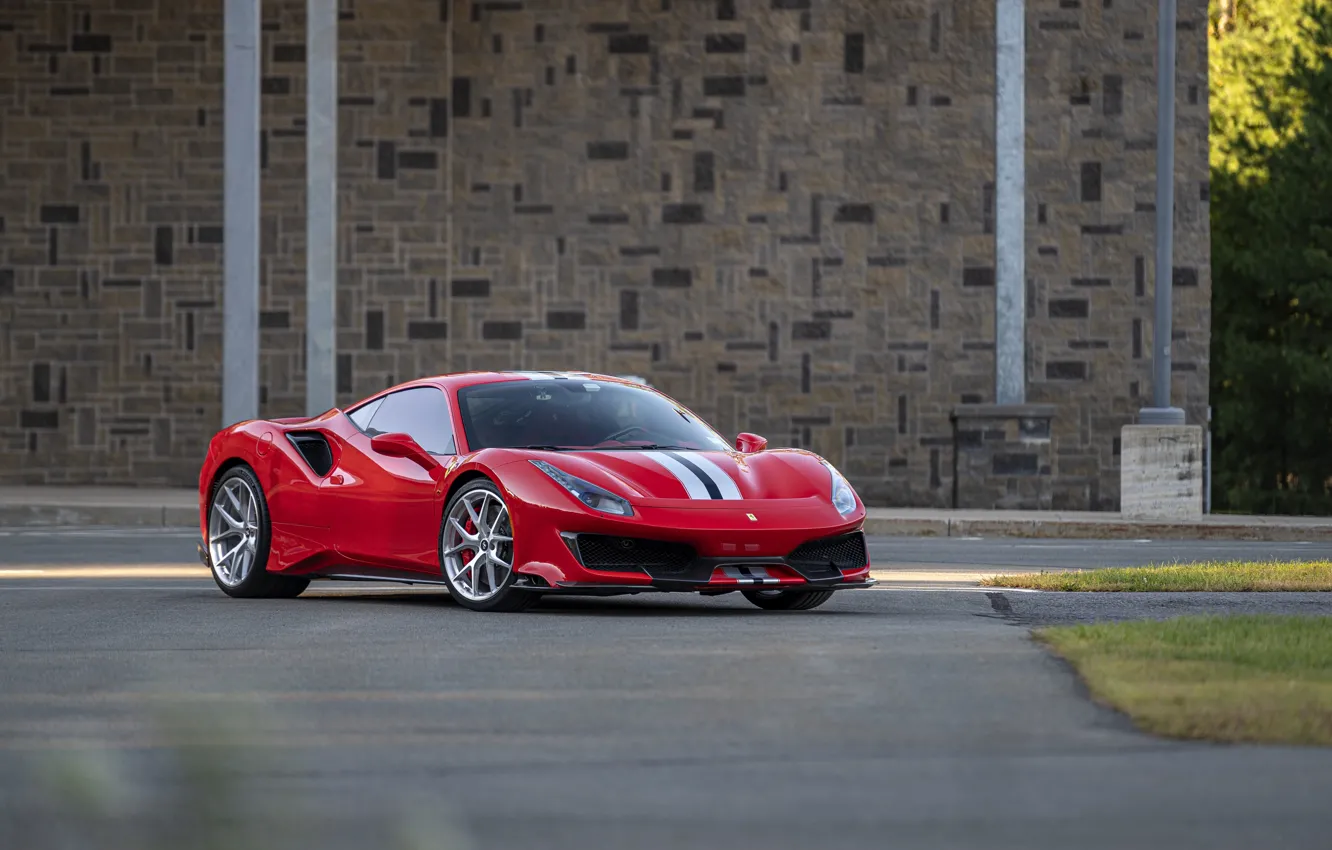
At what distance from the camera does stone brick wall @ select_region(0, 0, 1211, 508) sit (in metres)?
26.0

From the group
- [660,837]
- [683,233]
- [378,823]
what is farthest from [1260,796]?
[683,233]

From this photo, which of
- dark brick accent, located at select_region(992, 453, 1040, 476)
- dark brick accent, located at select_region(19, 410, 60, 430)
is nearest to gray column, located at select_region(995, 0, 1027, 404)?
dark brick accent, located at select_region(992, 453, 1040, 476)

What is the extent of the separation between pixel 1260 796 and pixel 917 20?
2202 cm

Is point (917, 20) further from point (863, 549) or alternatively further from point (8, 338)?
point (863, 549)

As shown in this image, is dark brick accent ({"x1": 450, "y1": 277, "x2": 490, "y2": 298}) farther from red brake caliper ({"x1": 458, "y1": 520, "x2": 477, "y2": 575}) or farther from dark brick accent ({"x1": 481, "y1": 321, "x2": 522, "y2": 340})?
red brake caliper ({"x1": 458, "y1": 520, "x2": 477, "y2": 575})

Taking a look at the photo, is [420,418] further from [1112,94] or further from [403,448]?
[1112,94]

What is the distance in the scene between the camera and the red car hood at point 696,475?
10133mm

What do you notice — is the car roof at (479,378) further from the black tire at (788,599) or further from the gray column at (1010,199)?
the gray column at (1010,199)

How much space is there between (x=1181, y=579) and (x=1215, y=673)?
15.2ft

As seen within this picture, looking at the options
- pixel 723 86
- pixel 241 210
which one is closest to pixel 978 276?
pixel 723 86

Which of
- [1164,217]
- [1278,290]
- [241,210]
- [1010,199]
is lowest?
[1278,290]

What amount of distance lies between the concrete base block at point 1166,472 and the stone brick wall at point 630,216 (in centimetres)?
435

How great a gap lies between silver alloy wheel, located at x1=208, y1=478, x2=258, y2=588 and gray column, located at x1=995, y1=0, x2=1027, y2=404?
13884 millimetres

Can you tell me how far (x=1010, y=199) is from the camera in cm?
2486
